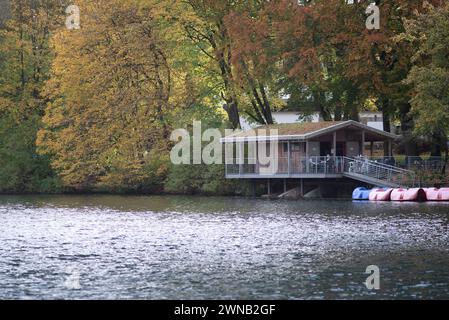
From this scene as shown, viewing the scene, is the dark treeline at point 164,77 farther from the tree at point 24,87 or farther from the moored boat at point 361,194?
the moored boat at point 361,194

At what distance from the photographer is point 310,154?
66.0 meters

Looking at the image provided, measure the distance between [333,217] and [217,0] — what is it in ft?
96.3

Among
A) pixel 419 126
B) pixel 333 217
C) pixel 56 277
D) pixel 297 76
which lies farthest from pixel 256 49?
pixel 56 277

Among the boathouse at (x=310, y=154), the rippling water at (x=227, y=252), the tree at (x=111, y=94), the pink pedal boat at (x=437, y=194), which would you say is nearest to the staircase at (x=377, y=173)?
the boathouse at (x=310, y=154)

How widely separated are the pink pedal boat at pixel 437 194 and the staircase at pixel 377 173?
4137mm

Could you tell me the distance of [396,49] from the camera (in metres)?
63.2

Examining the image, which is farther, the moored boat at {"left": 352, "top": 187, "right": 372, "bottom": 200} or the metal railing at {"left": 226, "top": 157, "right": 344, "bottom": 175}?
the metal railing at {"left": 226, "top": 157, "right": 344, "bottom": 175}

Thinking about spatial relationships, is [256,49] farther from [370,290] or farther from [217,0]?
[370,290]

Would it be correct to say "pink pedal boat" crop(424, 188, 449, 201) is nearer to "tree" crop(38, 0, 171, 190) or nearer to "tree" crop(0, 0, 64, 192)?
"tree" crop(38, 0, 171, 190)

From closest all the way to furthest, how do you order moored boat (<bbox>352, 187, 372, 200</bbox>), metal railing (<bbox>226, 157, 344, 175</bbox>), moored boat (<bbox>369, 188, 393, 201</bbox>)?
1. moored boat (<bbox>369, 188, 393, 201</bbox>)
2. moored boat (<bbox>352, 187, 372, 200</bbox>)
3. metal railing (<bbox>226, 157, 344, 175</bbox>)

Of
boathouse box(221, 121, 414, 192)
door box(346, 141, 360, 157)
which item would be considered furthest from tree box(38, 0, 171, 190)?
door box(346, 141, 360, 157)

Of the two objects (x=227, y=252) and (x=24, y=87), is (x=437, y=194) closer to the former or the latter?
(x=227, y=252)

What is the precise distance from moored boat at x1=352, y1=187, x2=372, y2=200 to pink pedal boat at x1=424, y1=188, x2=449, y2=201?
12.3 ft

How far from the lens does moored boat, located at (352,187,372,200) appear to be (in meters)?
58.4
